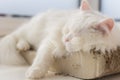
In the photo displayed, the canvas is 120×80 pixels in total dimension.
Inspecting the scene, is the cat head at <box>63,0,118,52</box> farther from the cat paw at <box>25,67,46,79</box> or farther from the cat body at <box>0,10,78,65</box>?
the cat body at <box>0,10,78,65</box>

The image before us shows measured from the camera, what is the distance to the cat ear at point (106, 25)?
1115 millimetres

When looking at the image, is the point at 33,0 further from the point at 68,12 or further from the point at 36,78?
the point at 36,78

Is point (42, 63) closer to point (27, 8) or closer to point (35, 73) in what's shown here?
point (35, 73)

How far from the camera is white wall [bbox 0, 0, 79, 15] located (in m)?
2.12

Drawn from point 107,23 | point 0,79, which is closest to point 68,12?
point 107,23

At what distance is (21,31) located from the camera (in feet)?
5.37

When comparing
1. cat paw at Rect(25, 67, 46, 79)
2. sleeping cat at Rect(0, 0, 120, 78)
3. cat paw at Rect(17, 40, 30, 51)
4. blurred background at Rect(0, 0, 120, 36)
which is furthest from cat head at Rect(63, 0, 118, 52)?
blurred background at Rect(0, 0, 120, 36)

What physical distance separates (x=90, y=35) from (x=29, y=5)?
1119 mm

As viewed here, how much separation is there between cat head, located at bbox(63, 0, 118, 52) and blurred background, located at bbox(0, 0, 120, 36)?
0.92 m

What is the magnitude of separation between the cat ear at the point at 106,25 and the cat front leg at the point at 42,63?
25cm

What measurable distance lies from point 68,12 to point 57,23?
0.43 ft

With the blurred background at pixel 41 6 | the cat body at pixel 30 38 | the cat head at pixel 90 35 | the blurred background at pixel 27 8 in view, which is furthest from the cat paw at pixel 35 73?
the blurred background at pixel 41 6

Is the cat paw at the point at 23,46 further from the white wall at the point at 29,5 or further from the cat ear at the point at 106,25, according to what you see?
the white wall at the point at 29,5

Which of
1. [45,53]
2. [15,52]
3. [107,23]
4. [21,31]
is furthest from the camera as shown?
[21,31]
